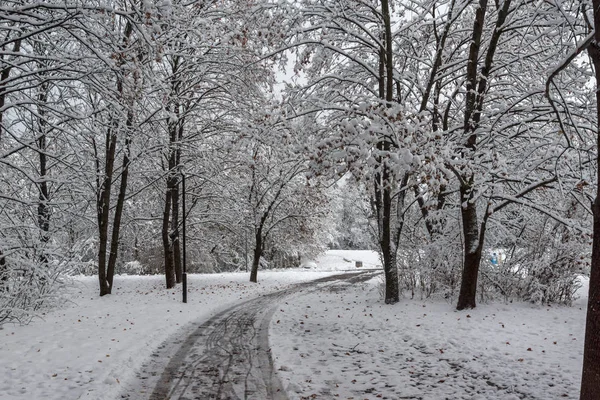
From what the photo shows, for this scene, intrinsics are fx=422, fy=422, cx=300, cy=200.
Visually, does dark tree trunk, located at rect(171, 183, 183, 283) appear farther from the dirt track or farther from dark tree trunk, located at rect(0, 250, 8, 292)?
dark tree trunk, located at rect(0, 250, 8, 292)

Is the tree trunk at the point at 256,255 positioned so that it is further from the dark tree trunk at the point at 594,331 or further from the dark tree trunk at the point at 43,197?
the dark tree trunk at the point at 594,331

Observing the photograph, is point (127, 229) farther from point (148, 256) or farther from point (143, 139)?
point (143, 139)

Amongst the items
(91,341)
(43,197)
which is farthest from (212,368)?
(43,197)

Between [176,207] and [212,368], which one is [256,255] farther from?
[212,368]

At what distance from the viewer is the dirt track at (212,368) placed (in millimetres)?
5934

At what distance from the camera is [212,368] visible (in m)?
7.16

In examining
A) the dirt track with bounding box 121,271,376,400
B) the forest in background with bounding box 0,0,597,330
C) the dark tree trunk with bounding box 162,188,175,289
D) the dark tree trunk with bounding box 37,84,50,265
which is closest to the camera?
the dirt track with bounding box 121,271,376,400

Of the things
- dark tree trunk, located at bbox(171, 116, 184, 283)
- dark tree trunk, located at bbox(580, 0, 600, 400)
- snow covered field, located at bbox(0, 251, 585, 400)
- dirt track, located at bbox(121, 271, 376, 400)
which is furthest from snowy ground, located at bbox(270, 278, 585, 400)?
dark tree trunk, located at bbox(171, 116, 184, 283)

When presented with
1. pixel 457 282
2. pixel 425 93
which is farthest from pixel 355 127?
pixel 457 282

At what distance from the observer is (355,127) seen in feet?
24.2

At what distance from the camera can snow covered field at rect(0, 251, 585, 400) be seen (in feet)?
19.8

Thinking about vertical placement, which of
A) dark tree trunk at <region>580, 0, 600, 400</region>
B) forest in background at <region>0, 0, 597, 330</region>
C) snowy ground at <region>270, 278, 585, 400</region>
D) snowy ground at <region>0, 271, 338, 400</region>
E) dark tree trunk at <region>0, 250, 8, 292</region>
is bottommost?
snowy ground at <region>0, 271, 338, 400</region>

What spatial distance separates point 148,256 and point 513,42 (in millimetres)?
27052

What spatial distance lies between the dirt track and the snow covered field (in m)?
0.28
